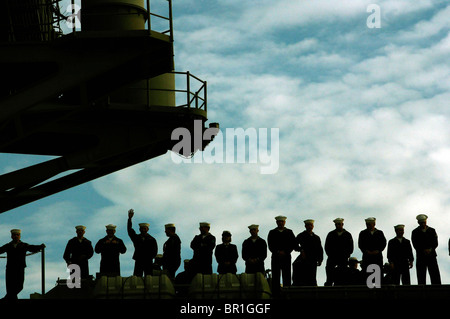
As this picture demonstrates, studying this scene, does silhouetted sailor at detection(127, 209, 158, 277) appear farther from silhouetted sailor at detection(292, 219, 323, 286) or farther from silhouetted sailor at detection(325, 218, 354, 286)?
silhouetted sailor at detection(325, 218, 354, 286)

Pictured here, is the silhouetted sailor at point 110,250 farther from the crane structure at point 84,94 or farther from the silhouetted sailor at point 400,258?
the silhouetted sailor at point 400,258

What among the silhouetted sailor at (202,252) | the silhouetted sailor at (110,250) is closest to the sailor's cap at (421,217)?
the silhouetted sailor at (202,252)

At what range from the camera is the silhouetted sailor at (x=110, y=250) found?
19188mm

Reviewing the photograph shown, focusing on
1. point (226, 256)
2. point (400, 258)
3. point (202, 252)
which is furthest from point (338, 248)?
point (202, 252)

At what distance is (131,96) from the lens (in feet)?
71.2

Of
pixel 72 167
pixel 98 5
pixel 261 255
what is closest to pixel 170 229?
pixel 261 255

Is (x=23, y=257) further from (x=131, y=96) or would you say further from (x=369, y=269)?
(x=369, y=269)

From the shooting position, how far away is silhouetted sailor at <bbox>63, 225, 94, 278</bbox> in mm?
19125

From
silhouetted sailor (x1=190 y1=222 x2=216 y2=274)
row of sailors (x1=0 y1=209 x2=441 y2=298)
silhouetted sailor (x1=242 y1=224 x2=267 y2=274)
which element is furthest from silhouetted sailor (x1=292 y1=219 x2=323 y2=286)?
silhouetted sailor (x1=190 y1=222 x2=216 y2=274)

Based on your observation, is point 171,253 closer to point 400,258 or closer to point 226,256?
point 226,256

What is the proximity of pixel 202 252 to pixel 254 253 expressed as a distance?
1.06m

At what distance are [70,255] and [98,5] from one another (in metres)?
5.76

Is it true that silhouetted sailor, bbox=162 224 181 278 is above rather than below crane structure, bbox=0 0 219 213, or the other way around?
below

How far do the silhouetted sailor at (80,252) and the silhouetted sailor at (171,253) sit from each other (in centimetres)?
155
